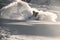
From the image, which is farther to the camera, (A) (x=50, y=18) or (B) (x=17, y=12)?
(B) (x=17, y=12)

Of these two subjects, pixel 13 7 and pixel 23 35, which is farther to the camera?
pixel 13 7

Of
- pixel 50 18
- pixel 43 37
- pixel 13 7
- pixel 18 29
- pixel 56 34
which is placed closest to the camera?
pixel 43 37

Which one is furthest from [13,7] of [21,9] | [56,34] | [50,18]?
[56,34]

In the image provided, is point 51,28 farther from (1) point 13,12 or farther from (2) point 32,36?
(1) point 13,12

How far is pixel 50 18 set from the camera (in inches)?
872

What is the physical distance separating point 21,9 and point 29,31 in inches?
337

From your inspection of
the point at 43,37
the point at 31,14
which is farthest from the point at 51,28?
the point at 31,14

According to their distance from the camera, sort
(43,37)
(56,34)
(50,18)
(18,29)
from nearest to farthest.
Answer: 1. (43,37)
2. (56,34)
3. (18,29)
4. (50,18)

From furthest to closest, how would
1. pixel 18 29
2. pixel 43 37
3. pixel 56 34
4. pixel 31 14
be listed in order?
pixel 31 14 → pixel 18 29 → pixel 56 34 → pixel 43 37

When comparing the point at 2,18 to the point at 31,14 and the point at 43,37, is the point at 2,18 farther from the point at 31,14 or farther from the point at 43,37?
the point at 43,37

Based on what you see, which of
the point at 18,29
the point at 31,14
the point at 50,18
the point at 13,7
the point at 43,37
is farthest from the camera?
the point at 13,7

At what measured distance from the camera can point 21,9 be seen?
2495 cm

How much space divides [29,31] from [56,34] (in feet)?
5.52

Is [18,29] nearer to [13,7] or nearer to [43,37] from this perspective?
[43,37]
